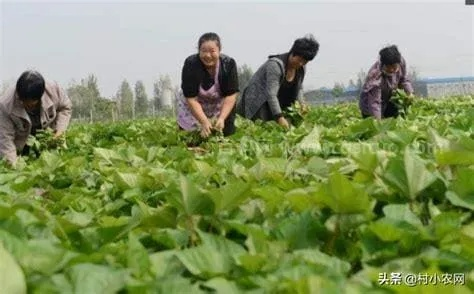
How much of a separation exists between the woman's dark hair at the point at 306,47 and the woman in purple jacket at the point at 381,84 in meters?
0.59

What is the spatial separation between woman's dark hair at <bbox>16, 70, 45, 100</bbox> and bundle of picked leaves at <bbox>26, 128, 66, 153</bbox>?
260 millimetres

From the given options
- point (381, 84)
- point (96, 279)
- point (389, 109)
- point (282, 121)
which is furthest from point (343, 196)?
point (389, 109)

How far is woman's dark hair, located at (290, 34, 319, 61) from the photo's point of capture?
518 cm

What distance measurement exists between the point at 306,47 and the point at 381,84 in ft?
2.78

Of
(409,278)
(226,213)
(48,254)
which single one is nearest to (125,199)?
(226,213)

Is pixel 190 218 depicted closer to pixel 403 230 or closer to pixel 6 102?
pixel 403 230

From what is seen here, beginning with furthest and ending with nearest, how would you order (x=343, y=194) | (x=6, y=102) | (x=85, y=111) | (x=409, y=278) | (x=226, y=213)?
(x=85, y=111) → (x=6, y=102) → (x=226, y=213) → (x=343, y=194) → (x=409, y=278)

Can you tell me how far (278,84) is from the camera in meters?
5.41

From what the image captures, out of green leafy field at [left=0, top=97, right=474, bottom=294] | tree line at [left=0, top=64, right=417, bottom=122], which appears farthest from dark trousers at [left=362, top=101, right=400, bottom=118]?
tree line at [left=0, top=64, right=417, bottom=122]

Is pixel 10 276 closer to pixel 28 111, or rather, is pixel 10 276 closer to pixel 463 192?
pixel 463 192

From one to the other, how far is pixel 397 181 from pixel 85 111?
40160 millimetres

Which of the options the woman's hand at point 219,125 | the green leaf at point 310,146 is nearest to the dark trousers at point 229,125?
the woman's hand at point 219,125

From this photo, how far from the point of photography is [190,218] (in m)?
1.31

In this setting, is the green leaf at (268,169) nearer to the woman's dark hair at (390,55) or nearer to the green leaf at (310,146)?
the green leaf at (310,146)
